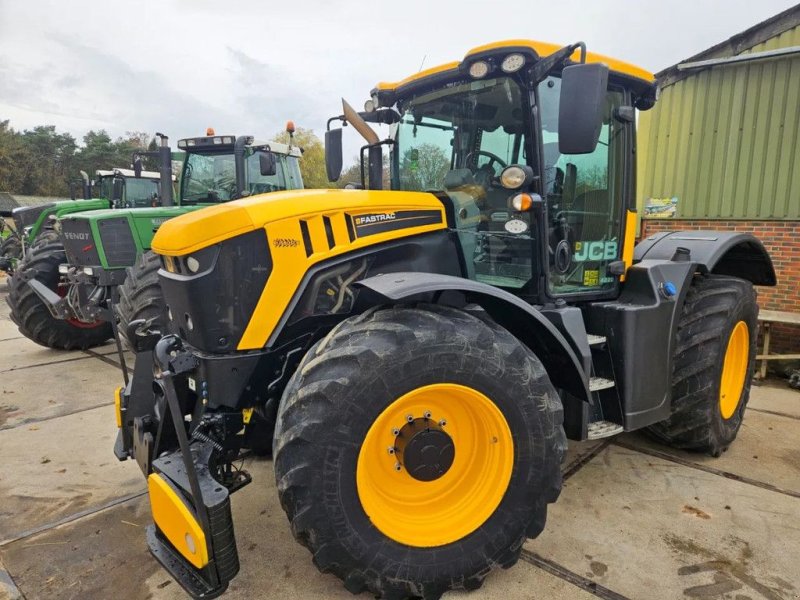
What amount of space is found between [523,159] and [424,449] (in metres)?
1.60

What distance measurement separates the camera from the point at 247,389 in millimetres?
2543

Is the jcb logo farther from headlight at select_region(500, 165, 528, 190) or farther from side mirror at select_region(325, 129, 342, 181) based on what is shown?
side mirror at select_region(325, 129, 342, 181)

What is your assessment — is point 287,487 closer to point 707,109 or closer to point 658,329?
point 658,329

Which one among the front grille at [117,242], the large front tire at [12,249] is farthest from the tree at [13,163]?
the front grille at [117,242]

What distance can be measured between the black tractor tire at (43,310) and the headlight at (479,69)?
619 cm

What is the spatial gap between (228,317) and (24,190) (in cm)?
4613

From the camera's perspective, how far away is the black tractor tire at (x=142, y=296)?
4.91 metres

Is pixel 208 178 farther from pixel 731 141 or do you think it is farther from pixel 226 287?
pixel 731 141

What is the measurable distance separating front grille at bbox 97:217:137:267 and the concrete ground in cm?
223

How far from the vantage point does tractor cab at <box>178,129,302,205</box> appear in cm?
720

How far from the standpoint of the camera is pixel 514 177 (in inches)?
108

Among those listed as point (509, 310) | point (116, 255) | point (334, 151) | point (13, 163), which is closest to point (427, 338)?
point (509, 310)

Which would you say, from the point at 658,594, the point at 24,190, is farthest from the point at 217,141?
the point at 24,190

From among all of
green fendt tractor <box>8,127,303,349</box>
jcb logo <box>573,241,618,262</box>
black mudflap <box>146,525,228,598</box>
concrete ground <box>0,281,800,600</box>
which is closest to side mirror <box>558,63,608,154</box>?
jcb logo <box>573,241,618,262</box>
